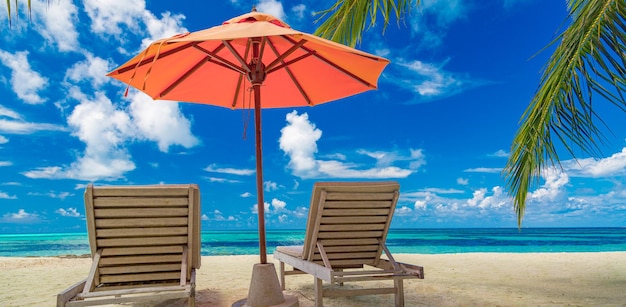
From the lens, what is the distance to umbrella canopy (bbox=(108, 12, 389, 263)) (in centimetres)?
341

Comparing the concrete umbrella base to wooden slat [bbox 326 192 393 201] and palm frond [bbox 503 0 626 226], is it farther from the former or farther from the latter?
palm frond [bbox 503 0 626 226]

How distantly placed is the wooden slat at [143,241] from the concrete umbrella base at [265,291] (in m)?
0.58

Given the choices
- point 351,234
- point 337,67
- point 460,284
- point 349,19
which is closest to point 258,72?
point 337,67

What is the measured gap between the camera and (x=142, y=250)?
2930mm

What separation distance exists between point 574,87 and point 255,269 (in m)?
3.36

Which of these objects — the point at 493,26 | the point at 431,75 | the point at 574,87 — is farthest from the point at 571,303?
the point at 493,26

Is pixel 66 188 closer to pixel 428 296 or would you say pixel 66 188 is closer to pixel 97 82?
pixel 97 82

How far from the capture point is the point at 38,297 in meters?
4.11

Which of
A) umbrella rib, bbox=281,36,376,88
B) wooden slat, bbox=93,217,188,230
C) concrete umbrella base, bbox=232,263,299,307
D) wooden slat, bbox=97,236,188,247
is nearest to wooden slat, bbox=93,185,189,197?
wooden slat, bbox=93,217,188,230

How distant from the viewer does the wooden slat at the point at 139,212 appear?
2812 millimetres

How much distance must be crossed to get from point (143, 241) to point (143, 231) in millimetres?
72

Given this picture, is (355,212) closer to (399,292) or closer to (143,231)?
(399,292)

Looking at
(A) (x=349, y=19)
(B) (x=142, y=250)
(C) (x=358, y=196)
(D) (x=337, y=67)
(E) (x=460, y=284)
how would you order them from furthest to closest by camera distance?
(A) (x=349, y=19) < (E) (x=460, y=284) < (D) (x=337, y=67) < (C) (x=358, y=196) < (B) (x=142, y=250)

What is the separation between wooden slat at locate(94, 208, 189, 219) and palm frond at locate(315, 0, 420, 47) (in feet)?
11.3
